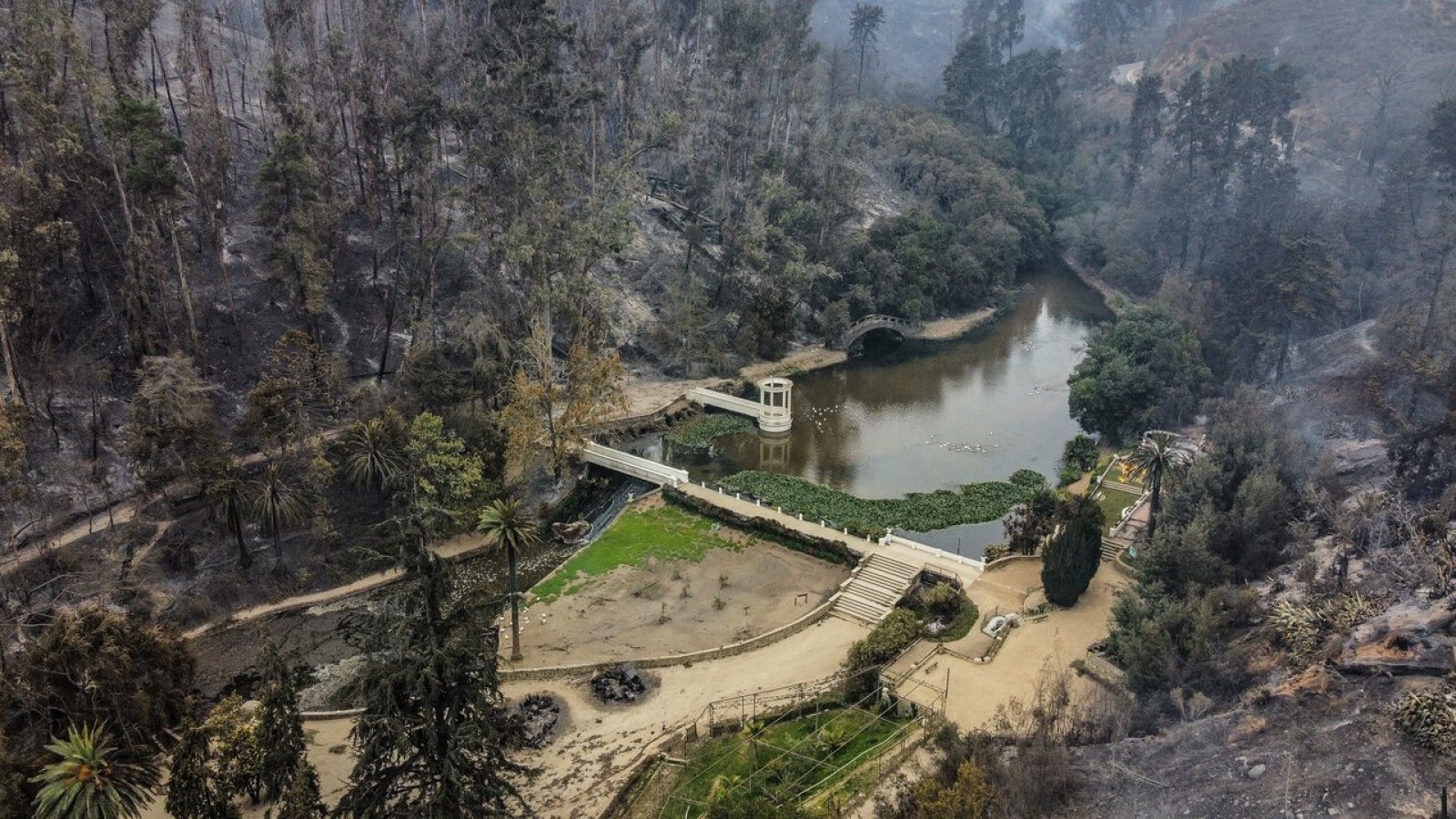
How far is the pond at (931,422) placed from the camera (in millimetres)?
50844

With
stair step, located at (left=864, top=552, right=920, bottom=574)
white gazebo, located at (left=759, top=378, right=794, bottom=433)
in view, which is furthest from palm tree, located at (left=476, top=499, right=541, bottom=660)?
white gazebo, located at (left=759, top=378, right=794, bottom=433)

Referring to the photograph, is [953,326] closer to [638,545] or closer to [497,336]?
[497,336]

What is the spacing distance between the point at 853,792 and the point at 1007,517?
24.1 meters

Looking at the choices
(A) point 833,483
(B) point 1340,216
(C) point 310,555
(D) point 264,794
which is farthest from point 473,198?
(B) point 1340,216

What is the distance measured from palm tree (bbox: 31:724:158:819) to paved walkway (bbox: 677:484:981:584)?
87.1 ft

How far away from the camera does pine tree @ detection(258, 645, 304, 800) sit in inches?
920

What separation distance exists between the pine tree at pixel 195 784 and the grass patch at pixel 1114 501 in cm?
3595

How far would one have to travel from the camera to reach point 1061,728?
83.3ft

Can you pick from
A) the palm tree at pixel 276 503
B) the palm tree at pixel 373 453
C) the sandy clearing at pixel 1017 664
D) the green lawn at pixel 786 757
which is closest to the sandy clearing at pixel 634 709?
the green lawn at pixel 786 757

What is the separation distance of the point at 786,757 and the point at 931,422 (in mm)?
36009

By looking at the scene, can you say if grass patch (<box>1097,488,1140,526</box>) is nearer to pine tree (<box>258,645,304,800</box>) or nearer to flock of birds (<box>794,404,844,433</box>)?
flock of birds (<box>794,404,844,433</box>)

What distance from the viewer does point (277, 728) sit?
23.5 metres

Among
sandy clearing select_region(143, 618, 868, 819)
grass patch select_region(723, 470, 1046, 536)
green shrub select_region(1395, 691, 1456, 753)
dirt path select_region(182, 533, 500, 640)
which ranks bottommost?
sandy clearing select_region(143, 618, 868, 819)

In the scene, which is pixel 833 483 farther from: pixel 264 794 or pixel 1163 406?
pixel 264 794
